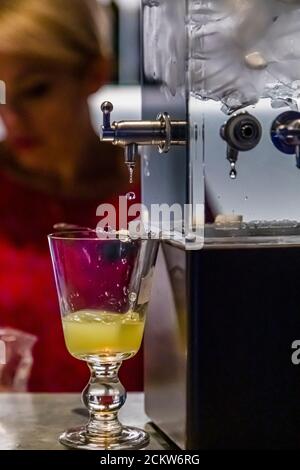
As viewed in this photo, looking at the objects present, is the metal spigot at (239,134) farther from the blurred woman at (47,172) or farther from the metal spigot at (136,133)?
the blurred woman at (47,172)

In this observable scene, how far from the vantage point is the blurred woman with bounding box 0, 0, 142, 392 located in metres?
2.35

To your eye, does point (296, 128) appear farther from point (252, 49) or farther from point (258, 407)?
point (258, 407)

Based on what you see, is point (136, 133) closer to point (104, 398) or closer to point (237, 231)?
point (237, 231)

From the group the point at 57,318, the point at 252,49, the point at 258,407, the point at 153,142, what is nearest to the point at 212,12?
the point at 252,49

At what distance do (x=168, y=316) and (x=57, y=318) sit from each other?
136 centimetres

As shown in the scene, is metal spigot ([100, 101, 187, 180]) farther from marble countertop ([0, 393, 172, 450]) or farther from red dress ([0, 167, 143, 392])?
red dress ([0, 167, 143, 392])

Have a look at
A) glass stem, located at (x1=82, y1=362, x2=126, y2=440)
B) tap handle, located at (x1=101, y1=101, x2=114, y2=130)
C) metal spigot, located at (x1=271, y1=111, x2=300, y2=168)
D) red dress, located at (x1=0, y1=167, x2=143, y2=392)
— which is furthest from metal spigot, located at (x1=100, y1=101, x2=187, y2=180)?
red dress, located at (x1=0, y1=167, x2=143, y2=392)

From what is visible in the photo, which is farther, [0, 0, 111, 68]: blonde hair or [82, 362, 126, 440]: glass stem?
[0, 0, 111, 68]: blonde hair

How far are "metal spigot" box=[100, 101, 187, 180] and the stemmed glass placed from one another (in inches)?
4.4

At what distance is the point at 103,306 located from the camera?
101 centimetres

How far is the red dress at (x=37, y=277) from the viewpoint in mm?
2373

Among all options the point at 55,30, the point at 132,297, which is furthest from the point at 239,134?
the point at 55,30

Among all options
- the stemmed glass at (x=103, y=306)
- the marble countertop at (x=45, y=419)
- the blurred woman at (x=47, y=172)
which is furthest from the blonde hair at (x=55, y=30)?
the stemmed glass at (x=103, y=306)

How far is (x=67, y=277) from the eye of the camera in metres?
1.01
